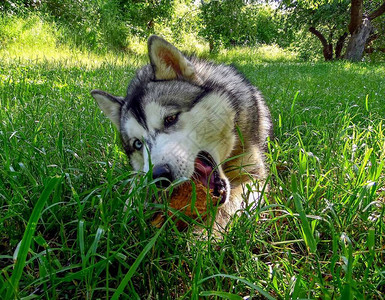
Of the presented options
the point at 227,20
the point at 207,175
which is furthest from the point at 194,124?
the point at 227,20

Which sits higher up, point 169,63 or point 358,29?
point 169,63

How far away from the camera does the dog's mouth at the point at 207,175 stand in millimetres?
1804

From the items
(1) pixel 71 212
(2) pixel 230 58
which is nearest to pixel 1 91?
(1) pixel 71 212

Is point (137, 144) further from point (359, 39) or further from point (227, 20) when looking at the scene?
point (359, 39)

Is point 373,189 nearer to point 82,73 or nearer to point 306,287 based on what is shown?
point 306,287

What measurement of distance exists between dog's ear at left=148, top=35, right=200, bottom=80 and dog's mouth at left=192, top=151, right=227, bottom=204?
0.78 metres

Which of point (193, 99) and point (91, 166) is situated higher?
point (193, 99)

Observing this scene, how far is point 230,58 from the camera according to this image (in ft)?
50.6

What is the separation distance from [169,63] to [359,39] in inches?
682

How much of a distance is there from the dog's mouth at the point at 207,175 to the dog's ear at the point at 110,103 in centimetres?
98

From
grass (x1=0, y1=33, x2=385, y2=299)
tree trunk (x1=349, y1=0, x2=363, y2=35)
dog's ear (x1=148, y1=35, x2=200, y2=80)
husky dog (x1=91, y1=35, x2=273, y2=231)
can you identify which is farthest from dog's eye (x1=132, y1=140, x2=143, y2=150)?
tree trunk (x1=349, y1=0, x2=363, y2=35)

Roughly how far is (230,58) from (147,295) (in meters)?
15.5

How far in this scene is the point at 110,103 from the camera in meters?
2.55

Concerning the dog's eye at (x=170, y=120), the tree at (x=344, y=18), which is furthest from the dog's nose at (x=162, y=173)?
the tree at (x=344, y=18)
